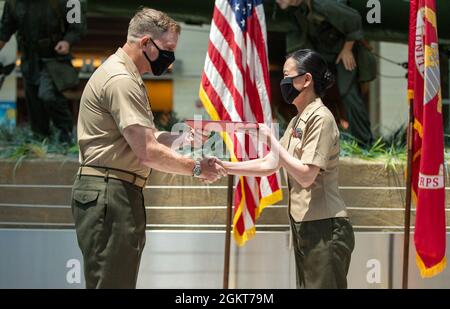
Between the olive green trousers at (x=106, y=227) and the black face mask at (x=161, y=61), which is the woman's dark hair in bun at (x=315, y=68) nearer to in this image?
the black face mask at (x=161, y=61)

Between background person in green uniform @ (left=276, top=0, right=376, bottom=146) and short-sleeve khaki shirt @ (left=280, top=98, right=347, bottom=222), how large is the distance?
2534mm

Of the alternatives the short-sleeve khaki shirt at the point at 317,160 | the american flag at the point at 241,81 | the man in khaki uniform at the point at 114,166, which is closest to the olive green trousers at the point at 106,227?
the man in khaki uniform at the point at 114,166

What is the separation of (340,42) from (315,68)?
263cm

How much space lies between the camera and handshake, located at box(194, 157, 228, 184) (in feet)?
10.8

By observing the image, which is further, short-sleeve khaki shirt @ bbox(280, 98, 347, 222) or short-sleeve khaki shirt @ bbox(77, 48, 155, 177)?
short-sleeve khaki shirt @ bbox(280, 98, 347, 222)

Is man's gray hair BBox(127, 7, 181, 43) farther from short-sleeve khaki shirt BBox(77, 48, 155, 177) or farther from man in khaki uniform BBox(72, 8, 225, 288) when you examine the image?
short-sleeve khaki shirt BBox(77, 48, 155, 177)

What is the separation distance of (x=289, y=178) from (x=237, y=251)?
1632mm

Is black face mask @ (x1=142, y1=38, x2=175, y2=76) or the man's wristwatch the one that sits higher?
black face mask @ (x1=142, y1=38, x2=175, y2=76)

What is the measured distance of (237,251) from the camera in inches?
196

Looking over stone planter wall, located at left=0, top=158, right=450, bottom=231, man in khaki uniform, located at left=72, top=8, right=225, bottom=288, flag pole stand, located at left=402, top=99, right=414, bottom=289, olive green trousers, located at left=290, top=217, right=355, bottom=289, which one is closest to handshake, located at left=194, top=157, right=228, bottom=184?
man in khaki uniform, located at left=72, top=8, right=225, bottom=288

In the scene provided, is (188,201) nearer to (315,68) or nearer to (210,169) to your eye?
(210,169)

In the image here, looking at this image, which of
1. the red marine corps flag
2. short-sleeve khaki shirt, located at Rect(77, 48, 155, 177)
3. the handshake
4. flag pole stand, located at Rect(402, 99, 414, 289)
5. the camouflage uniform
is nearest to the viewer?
short-sleeve khaki shirt, located at Rect(77, 48, 155, 177)

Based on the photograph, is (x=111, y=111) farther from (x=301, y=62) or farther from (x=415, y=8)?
(x=415, y=8)
